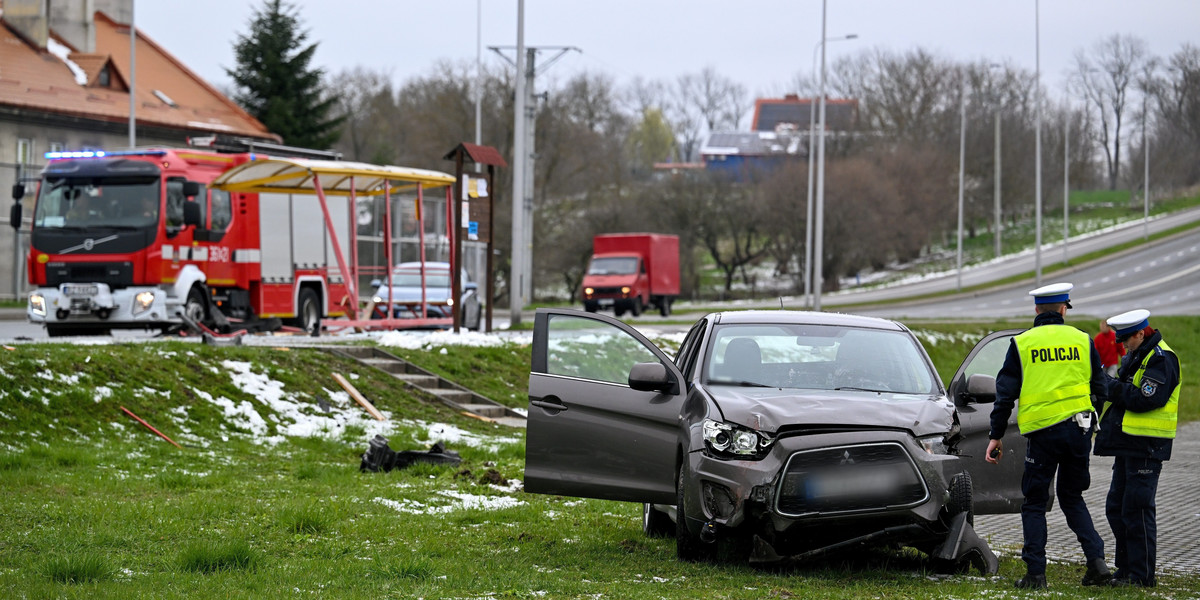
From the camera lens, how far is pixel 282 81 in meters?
60.2

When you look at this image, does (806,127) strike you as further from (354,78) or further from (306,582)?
(306,582)

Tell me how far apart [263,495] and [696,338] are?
368 cm

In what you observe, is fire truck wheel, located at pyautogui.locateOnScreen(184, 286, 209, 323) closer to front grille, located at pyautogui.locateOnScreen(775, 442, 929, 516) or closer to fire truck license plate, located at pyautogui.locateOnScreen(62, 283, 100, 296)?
fire truck license plate, located at pyautogui.locateOnScreen(62, 283, 100, 296)

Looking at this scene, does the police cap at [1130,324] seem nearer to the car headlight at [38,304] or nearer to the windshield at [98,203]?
the windshield at [98,203]

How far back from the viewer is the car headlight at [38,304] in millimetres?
20750

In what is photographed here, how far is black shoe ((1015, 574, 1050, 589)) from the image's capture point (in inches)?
274

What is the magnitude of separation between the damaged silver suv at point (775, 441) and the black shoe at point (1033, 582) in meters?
0.37

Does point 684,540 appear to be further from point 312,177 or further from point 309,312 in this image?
point 309,312

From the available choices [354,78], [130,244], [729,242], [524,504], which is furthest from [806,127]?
[524,504]

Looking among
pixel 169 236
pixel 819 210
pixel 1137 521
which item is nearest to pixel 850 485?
pixel 1137 521

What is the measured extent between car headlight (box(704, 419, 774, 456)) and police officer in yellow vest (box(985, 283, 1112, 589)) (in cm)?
133

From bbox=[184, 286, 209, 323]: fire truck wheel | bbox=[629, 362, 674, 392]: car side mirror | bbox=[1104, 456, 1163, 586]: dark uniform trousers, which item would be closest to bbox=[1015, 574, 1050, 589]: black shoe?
bbox=[1104, 456, 1163, 586]: dark uniform trousers

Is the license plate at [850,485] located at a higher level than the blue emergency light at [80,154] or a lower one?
lower

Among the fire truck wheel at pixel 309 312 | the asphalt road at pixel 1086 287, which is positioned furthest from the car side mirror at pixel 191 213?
the asphalt road at pixel 1086 287
